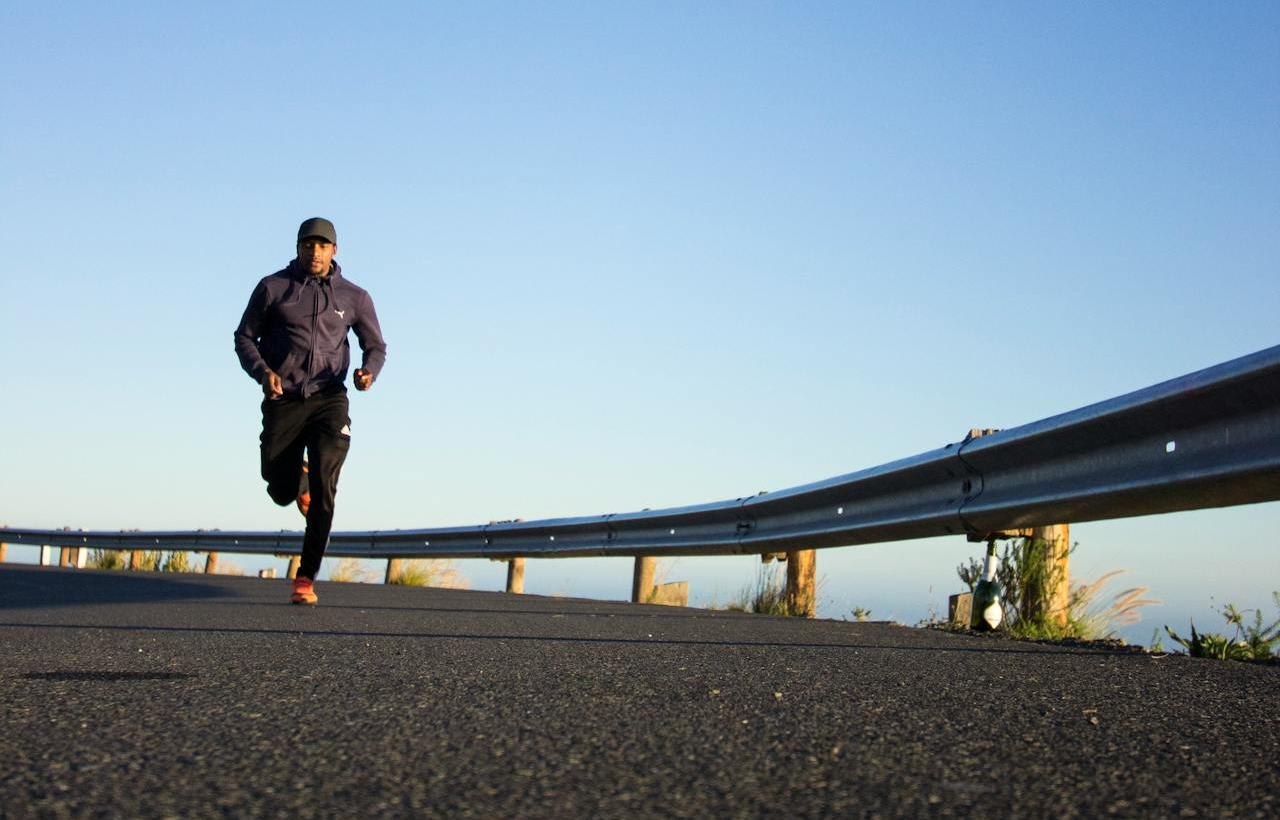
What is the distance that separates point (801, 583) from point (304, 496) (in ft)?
10.8

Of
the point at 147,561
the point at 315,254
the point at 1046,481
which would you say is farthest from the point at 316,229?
the point at 147,561

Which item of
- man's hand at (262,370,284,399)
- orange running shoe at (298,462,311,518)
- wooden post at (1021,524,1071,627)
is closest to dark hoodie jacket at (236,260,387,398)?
man's hand at (262,370,284,399)

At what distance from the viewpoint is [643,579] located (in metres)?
11.6

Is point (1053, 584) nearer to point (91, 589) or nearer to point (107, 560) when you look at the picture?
point (91, 589)

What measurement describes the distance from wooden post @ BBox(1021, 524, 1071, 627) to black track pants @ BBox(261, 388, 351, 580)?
Answer: 4.18 metres

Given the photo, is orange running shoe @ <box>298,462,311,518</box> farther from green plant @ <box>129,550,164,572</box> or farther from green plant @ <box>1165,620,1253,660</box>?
green plant @ <box>129,550,164,572</box>

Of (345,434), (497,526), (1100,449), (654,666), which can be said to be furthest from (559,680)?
(497,526)

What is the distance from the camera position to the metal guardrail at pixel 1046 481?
494 centimetres

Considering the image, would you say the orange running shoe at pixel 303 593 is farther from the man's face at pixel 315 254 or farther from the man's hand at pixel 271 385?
the man's face at pixel 315 254

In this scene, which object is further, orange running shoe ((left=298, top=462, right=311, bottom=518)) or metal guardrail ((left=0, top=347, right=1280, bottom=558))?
orange running shoe ((left=298, top=462, right=311, bottom=518))

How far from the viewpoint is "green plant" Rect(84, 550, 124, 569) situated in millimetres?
19625

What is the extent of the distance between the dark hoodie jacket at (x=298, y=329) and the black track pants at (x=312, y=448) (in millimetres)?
113

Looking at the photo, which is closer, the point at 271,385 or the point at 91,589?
the point at 271,385

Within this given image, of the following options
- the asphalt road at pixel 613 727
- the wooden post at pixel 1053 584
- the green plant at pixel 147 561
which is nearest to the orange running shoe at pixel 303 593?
the asphalt road at pixel 613 727
